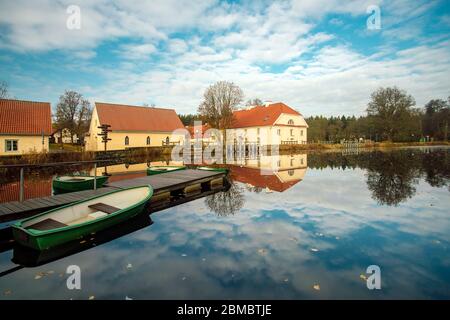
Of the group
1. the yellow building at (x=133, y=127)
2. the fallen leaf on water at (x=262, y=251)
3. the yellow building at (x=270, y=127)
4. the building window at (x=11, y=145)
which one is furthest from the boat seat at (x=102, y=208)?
the yellow building at (x=270, y=127)

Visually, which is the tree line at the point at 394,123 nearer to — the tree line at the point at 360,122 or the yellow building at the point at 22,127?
the tree line at the point at 360,122

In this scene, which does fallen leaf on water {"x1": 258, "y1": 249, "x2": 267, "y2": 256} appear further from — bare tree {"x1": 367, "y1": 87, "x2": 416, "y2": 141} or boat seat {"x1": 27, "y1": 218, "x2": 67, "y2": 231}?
bare tree {"x1": 367, "y1": 87, "x2": 416, "y2": 141}

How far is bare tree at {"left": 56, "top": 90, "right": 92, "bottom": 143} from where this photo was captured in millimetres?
50594

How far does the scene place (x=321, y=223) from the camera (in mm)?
7754

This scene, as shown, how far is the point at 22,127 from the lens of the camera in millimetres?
29031

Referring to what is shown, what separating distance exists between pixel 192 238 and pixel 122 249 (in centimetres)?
175

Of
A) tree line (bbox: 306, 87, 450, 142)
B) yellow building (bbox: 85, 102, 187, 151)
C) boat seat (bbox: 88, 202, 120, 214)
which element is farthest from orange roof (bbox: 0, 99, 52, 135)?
tree line (bbox: 306, 87, 450, 142)

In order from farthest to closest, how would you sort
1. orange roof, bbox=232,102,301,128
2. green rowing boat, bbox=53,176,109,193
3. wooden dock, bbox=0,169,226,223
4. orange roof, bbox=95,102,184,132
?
orange roof, bbox=232,102,301,128 < orange roof, bbox=95,102,184,132 < green rowing boat, bbox=53,176,109,193 < wooden dock, bbox=0,169,226,223

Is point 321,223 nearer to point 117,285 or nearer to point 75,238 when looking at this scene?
point 117,285

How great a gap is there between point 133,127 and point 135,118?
2.49 meters

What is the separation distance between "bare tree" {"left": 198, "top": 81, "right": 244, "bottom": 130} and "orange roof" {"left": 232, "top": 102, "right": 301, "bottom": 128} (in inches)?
139

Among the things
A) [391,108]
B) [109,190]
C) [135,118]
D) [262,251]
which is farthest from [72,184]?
[391,108]

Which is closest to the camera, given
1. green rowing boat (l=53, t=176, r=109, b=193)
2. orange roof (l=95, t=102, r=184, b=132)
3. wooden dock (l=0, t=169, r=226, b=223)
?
wooden dock (l=0, t=169, r=226, b=223)
